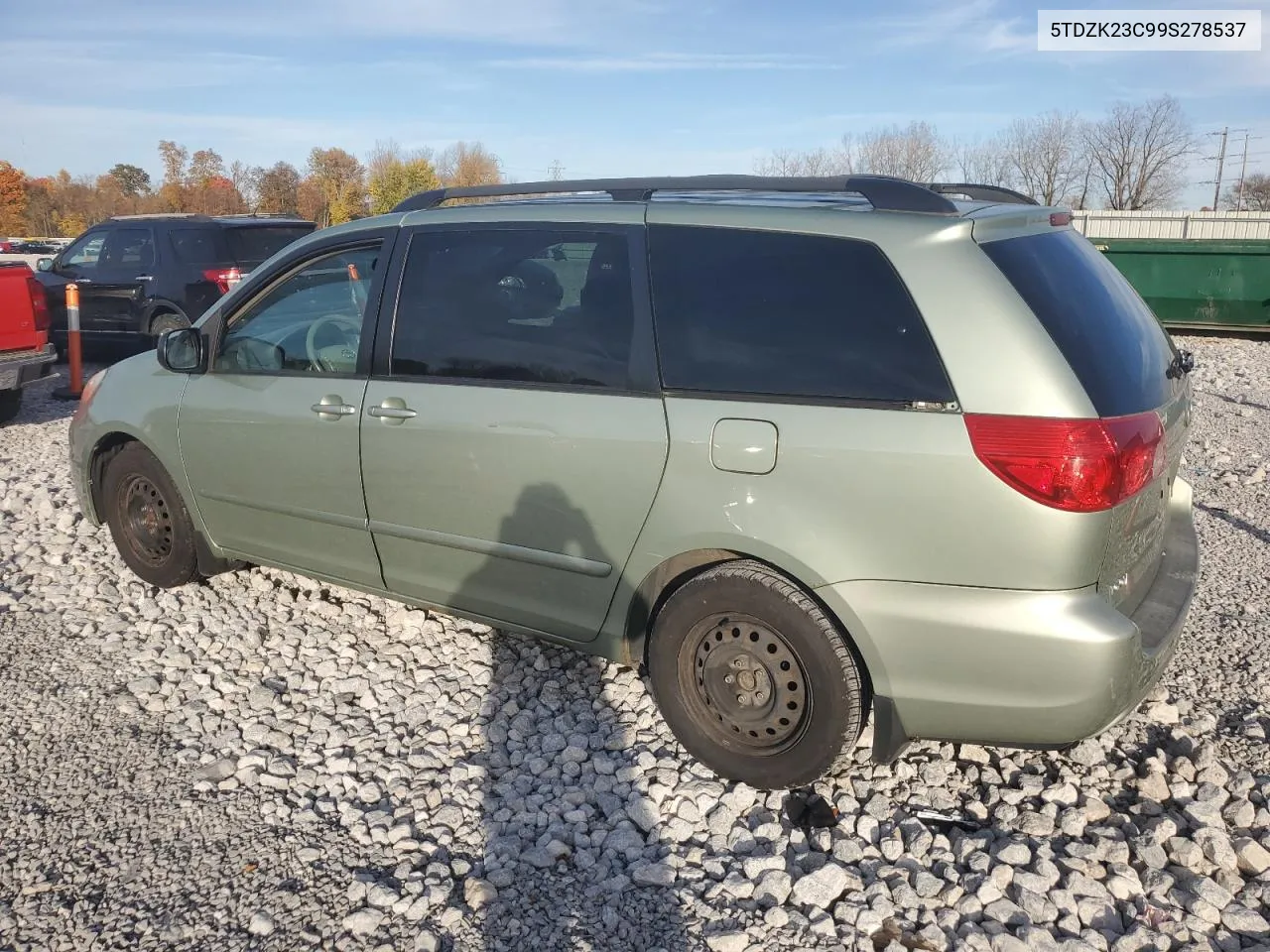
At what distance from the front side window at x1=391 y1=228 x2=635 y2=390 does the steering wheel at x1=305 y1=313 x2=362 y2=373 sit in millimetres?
275

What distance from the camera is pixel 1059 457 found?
281 centimetres

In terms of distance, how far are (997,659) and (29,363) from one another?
29.2 ft

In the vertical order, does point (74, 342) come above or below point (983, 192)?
below

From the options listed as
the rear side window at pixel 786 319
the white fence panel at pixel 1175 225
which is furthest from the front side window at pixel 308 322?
the white fence panel at pixel 1175 225

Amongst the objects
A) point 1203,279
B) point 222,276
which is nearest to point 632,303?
point 222,276

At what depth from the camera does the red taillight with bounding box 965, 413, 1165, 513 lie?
2.81m

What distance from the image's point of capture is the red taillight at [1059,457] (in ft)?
9.22

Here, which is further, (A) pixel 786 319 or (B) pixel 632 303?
(B) pixel 632 303

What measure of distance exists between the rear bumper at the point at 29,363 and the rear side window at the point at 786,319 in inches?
300

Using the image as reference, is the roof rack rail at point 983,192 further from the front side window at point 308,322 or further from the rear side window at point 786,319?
the front side window at point 308,322

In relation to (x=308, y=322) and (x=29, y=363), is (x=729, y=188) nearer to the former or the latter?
(x=308, y=322)

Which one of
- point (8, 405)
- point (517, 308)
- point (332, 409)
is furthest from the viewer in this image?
point (8, 405)

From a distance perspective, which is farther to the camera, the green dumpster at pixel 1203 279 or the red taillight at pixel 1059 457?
the green dumpster at pixel 1203 279

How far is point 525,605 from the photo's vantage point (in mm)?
3887
